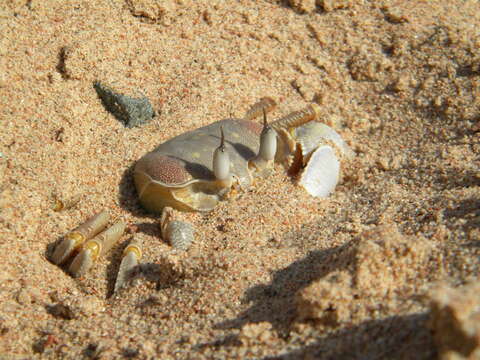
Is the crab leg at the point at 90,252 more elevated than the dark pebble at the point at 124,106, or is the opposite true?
the dark pebble at the point at 124,106

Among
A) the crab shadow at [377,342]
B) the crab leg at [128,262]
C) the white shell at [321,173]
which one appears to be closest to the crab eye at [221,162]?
the white shell at [321,173]

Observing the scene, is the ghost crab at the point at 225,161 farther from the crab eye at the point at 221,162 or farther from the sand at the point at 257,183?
the sand at the point at 257,183

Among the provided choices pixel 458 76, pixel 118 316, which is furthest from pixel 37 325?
pixel 458 76

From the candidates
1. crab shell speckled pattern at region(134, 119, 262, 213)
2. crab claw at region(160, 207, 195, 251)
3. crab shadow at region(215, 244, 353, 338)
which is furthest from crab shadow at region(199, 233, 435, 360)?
crab shell speckled pattern at region(134, 119, 262, 213)

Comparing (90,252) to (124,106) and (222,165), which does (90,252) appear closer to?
(222,165)

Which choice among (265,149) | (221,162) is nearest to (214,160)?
(221,162)

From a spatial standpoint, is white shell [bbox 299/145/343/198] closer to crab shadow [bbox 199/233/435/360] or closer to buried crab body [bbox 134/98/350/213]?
buried crab body [bbox 134/98/350/213]
